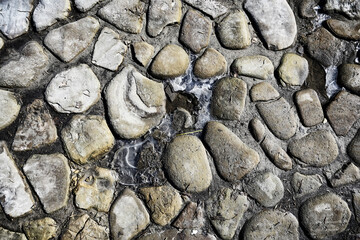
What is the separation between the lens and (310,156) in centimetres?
162

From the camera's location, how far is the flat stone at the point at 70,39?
1.53m

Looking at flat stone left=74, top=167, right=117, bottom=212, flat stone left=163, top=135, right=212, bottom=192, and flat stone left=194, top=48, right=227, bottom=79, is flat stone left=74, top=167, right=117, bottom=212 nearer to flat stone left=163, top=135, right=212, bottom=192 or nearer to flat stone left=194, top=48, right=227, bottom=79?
flat stone left=163, top=135, right=212, bottom=192

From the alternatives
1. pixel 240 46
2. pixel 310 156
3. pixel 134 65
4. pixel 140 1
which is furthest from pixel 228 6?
pixel 310 156

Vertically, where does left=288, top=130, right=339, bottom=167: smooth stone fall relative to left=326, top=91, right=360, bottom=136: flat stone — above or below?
below

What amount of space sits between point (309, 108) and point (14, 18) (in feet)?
4.20

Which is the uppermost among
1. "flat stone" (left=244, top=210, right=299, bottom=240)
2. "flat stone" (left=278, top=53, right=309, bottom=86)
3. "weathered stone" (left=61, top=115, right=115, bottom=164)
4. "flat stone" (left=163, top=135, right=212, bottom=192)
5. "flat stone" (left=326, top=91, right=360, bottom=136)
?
"flat stone" (left=278, top=53, right=309, bottom=86)

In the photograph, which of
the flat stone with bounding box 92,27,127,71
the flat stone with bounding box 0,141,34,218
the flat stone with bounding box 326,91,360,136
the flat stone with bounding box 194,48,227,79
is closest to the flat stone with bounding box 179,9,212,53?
the flat stone with bounding box 194,48,227,79

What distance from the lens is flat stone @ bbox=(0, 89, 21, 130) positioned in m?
1.47

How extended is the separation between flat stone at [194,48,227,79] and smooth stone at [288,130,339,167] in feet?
1.44

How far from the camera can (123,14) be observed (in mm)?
1569

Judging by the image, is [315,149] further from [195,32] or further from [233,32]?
[195,32]

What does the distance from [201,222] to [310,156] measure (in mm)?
542

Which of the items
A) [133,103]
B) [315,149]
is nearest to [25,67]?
[133,103]

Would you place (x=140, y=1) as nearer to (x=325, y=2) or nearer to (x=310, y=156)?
(x=325, y=2)
